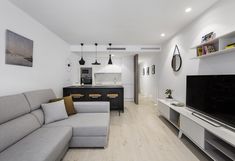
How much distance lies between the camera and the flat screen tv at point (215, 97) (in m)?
1.80

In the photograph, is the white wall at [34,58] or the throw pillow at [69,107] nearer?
the white wall at [34,58]

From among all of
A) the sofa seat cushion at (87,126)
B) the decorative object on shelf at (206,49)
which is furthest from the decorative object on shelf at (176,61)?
the sofa seat cushion at (87,126)

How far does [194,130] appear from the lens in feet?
7.09

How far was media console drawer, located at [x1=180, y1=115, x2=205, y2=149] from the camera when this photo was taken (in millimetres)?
1961

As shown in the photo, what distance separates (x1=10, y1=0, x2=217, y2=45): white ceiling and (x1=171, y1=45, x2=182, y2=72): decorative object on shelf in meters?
0.60

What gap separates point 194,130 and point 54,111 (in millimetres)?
2541

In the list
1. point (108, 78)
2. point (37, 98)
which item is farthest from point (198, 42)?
point (108, 78)

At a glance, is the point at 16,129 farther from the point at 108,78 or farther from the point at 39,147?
the point at 108,78

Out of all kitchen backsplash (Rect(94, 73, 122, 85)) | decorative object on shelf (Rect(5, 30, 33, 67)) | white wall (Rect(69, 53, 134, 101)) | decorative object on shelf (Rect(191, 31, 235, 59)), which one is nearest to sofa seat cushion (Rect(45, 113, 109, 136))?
decorative object on shelf (Rect(5, 30, 33, 67))

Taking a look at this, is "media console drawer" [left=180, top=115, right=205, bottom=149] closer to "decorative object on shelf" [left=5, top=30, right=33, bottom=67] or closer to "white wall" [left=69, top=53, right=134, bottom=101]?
"decorative object on shelf" [left=5, top=30, right=33, bottom=67]

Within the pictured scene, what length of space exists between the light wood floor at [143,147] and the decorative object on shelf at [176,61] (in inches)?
65.3

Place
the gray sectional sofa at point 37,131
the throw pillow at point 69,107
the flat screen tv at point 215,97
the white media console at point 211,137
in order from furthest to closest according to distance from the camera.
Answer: the throw pillow at point 69,107, the flat screen tv at point 215,97, the white media console at point 211,137, the gray sectional sofa at point 37,131

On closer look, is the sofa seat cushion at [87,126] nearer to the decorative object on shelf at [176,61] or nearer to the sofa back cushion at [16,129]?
the sofa back cushion at [16,129]

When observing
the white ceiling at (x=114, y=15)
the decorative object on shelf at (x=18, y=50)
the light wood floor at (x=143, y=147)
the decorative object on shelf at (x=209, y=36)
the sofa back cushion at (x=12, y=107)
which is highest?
the white ceiling at (x=114, y=15)
